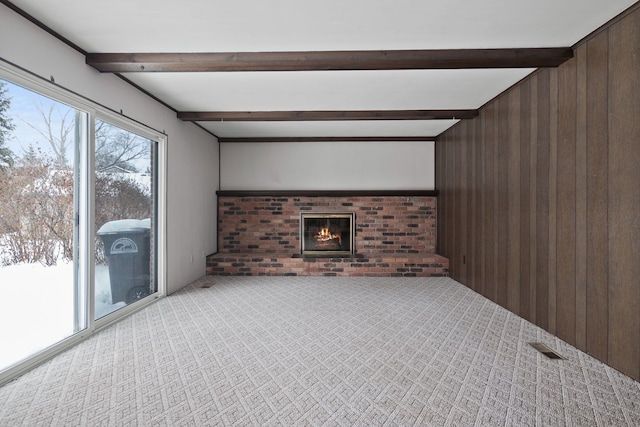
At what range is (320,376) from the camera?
75.7 inches

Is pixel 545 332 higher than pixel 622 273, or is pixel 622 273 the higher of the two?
pixel 622 273

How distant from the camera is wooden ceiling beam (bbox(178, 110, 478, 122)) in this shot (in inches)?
153

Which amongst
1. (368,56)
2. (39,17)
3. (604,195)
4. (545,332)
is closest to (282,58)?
(368,56)

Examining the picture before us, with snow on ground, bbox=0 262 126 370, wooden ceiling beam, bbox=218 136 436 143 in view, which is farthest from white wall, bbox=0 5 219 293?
snow on ground, bbox=0 262 126 370

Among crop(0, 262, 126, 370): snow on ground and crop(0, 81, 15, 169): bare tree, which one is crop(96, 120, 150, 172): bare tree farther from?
crop(0, 262, 126, 370): snow on ground

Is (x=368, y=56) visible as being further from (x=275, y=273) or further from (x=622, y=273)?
(x=275, y=273)

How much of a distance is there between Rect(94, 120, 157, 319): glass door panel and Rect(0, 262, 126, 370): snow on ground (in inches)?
12.4

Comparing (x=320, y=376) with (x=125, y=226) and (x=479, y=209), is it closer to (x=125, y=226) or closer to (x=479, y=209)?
(x=125, y=226)

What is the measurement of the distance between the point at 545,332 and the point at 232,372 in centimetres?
265

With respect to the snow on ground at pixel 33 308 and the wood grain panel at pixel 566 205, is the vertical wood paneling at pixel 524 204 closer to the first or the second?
the wood grain panel at pixel 566 205

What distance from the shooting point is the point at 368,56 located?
240 centimetres

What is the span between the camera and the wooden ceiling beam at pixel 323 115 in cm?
388

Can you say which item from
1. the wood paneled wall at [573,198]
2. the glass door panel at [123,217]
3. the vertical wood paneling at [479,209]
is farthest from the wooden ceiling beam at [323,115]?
the glass door panel at [123,217]

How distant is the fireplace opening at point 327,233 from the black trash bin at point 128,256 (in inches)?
101
